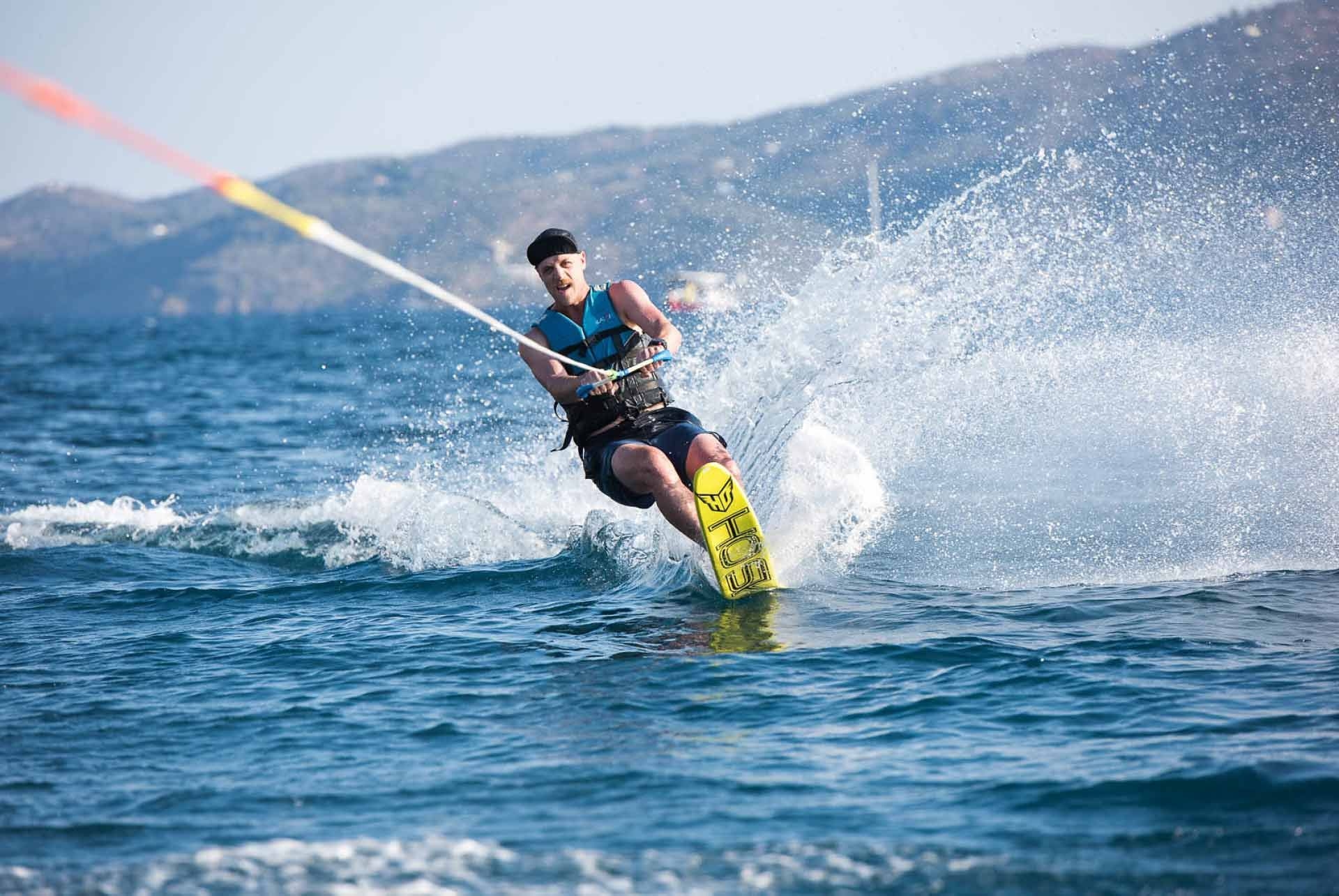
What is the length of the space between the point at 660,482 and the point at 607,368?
84cm

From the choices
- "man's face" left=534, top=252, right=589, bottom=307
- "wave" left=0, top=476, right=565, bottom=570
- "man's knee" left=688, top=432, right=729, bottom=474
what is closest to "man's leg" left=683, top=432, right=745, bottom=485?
"man's knee" left=688, top=432, right=729, bottom=474

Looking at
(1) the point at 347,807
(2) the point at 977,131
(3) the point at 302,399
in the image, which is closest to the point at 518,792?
(1) the point at 347,807

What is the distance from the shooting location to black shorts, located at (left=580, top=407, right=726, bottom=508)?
7.32 m

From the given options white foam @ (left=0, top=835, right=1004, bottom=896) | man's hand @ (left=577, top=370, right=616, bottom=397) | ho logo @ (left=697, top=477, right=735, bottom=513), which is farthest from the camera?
man's hand @ (left=577, top=370, right=616, bottom=397)

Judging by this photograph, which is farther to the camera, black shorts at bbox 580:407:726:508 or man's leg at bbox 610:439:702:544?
black shorts at bbox 580:407:726:508

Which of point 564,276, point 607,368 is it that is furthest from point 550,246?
point 607,368

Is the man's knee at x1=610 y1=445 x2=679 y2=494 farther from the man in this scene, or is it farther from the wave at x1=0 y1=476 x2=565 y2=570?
the wave at x1=0 y1=476 x2=565 y2=570

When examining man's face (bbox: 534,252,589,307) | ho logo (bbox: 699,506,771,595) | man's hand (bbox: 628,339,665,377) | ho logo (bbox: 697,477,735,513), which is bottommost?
ho logo (bbox: 699,506,771,595)

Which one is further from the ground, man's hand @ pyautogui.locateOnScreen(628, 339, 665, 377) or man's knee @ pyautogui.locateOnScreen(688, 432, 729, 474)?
man's hand @ pyautogui.locateOnScreen(628, 339, 665, 377)

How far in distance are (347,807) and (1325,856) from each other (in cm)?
309

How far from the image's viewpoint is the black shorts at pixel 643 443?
7324 millimetres

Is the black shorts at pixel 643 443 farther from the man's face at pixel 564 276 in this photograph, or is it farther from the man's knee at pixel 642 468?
the man's face at pixel 564 276

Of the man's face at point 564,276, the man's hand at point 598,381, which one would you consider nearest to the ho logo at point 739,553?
the man's hand at point 598,381

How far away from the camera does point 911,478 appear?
10.4 meters
